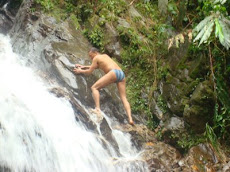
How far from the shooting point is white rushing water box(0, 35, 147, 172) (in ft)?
13.5

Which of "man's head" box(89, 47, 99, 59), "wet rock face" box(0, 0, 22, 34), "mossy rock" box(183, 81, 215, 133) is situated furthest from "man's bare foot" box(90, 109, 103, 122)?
"wet rock face" box(0, 0, 22, 34)

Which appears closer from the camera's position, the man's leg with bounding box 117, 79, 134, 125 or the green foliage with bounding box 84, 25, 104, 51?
the man's leg with bounding box 117, 79, 134, 125

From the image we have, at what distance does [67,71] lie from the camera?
6.18 m

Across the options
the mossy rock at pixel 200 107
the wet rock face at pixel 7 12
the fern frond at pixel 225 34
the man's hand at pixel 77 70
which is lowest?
the mossy rock at pixel 200 107

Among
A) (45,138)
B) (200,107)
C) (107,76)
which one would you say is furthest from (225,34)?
(45,138)

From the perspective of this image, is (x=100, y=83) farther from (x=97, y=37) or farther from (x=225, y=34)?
(x=225, y=34)

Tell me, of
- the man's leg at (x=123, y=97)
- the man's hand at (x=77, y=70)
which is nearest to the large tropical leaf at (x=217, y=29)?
the man's leg at (x=123, y=97)

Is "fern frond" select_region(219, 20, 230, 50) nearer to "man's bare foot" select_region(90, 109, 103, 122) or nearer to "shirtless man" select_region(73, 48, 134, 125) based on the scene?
"shirtless man" select_region(73, 48, 134, 125)

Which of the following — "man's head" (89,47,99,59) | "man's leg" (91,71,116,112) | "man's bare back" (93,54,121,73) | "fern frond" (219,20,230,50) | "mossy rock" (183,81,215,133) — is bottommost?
"mossy rock" (183,81,215,133)

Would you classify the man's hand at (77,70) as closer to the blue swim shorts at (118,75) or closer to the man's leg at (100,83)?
the man's leg at (100,83)

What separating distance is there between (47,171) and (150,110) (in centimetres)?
290

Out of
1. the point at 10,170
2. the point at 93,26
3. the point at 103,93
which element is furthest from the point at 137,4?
the point at 10,170

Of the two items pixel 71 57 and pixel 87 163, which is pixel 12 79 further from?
pixel 87 163

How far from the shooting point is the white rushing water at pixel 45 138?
4.12 meters
